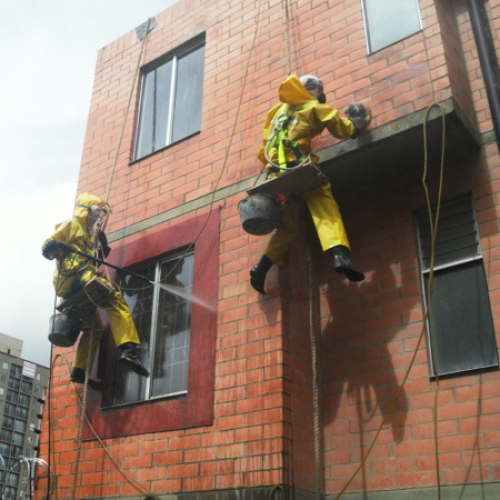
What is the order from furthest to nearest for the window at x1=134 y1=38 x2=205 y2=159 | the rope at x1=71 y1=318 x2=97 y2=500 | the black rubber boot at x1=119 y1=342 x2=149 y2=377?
the window at x1=134 y1=38 x2=205 y2=159
the rope at x1=71 y1=318 x2=97 y2=500
the black rubber boot at x1=119 y1=342 x2=149 y2=377

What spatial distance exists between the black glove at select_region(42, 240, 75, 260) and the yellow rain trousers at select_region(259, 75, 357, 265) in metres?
2.16

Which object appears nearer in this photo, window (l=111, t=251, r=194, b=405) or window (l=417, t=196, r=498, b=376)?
window (l=417, t=196, r=498, b=376)

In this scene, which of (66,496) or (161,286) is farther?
(161,286)

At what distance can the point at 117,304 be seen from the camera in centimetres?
721

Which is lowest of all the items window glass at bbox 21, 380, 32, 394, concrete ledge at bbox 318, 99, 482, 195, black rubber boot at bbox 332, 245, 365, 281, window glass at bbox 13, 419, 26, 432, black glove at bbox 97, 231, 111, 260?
black rubber boot at bbox 332, 245, 365, 281

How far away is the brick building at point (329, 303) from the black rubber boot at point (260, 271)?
185 millimetres

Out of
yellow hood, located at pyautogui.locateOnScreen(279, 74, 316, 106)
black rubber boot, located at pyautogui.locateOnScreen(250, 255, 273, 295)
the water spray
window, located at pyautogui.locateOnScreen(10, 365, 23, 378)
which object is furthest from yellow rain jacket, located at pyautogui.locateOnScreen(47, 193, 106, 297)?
window, located at pyautogui.locateOnScreen(10, 365, 23, 378)

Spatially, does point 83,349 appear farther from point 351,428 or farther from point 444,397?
point 444,397

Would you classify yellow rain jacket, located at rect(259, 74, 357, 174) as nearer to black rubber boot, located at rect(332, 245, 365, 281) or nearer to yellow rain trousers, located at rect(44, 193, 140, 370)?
black rubber boot, located at rect(332, 245, 365, 281)

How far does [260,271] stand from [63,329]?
98.6 inches

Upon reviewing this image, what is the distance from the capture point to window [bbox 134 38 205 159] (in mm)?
8734

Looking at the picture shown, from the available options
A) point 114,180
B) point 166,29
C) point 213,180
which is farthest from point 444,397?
point 166,29

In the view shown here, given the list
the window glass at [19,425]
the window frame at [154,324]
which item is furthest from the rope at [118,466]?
the window glass at [19,425]

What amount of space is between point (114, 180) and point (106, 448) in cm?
352
